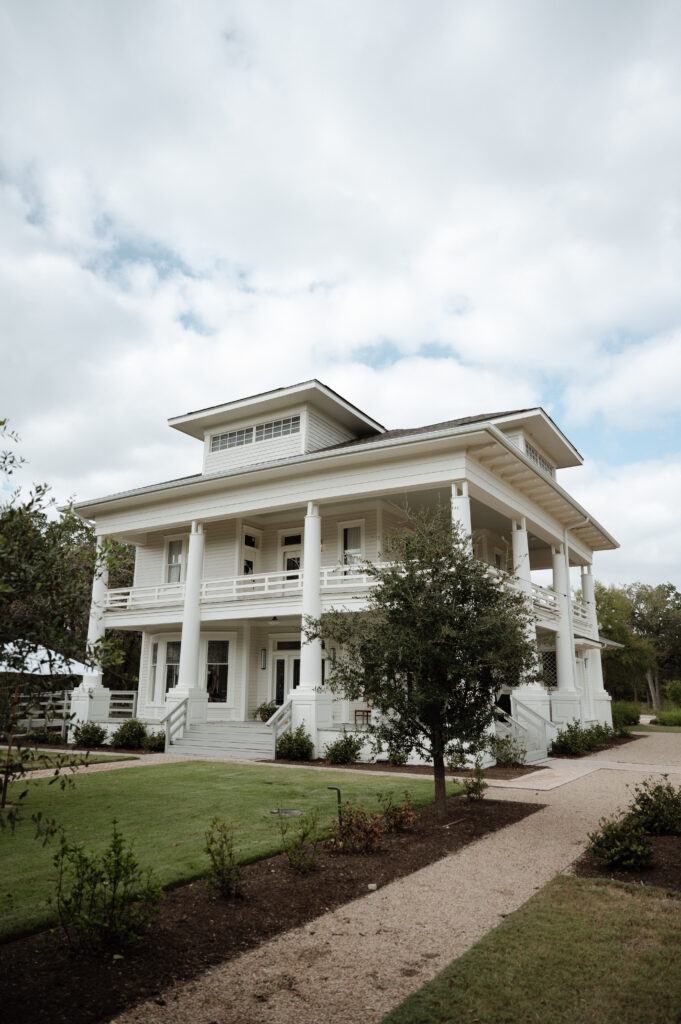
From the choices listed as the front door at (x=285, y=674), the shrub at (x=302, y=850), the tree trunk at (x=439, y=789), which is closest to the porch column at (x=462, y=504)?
the tree trunk at (x=439, y=789)

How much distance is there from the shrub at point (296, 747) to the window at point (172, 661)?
355 inches

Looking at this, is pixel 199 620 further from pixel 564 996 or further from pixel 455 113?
pixel 564 996

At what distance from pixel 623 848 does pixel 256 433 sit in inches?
748

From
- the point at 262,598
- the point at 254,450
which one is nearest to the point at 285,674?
the point at 262,598

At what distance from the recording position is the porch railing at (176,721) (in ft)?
66.1

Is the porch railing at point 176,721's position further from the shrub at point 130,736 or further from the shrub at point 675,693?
the shrub at point 675,693

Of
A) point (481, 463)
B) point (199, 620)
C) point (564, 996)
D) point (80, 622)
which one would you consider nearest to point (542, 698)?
point (481, 463)

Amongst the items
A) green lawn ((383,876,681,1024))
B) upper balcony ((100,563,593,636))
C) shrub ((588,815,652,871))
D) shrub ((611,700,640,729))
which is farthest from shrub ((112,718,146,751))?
shrub ((611,700,640,729))

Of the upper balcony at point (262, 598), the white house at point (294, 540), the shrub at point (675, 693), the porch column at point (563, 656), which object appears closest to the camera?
the white house at point (294, 540)

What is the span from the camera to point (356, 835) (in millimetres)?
8422

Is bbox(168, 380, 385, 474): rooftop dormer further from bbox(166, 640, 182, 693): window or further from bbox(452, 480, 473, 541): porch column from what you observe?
bbox(166, 640, 182, 693): window

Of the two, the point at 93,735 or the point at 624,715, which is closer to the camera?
the point at 93,735

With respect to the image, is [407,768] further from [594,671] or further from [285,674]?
[594,671]

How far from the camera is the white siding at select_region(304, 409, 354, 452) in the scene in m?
22.8
